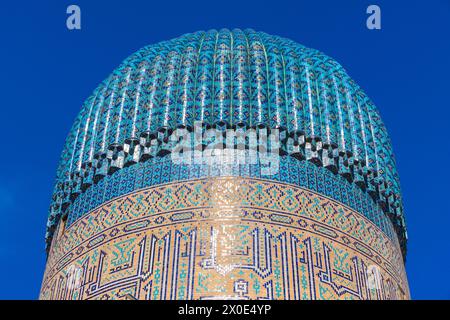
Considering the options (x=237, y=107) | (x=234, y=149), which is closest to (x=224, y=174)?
(x=234, y=149)

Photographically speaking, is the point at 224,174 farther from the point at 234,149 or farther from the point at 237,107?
the point at 237,107

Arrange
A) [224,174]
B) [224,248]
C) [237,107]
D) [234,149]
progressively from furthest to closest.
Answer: [237,107] < [234,149] < [224,174] < [224,248]

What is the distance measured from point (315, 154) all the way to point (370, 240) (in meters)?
0.80

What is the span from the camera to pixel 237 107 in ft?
22.2

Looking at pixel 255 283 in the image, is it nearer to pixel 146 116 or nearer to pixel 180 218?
pixel 180 218

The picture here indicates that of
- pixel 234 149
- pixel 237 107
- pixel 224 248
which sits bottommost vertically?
pixel 224 248

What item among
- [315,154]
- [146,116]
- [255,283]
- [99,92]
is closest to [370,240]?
[315,154]

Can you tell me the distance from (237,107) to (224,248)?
137 cm

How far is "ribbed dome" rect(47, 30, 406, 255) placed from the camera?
675cm

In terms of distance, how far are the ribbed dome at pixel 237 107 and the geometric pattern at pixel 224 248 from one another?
0.46m

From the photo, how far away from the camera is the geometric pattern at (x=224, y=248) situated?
5715 mm

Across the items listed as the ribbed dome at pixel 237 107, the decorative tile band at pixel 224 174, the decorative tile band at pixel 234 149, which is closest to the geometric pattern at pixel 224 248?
the decorative tile band at pixel 224 174

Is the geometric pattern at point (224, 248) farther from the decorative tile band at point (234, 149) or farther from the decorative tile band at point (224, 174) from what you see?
the decorative tile band at point (234, 149)

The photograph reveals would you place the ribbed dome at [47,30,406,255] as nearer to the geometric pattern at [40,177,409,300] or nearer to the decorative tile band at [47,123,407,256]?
the decorative tile band at [47,123,407,256]
